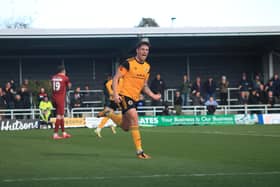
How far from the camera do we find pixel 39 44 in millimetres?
32469

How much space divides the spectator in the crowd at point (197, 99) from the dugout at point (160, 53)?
2.96 m

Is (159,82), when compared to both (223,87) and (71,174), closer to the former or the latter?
(223,87)

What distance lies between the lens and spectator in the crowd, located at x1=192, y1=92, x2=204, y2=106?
Result: 98.3 feet

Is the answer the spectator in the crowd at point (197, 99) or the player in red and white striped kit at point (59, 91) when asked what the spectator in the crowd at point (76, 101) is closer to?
the spectator in the crowd at point (197, 99)

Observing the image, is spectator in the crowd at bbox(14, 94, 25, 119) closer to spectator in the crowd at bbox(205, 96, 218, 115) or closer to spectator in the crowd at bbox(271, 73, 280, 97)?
spectator in the crowd at bbox(205, 96, 218, 115)

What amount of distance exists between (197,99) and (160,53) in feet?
22.2

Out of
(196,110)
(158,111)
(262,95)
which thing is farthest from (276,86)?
(158,111)

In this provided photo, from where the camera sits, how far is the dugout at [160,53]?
99.1ft

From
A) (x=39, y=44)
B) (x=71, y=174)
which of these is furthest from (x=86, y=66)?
(x=71, y=174)

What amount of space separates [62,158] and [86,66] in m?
25.1

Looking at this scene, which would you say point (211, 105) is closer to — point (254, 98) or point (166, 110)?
point (166, 110)

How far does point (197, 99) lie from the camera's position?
30078 mm

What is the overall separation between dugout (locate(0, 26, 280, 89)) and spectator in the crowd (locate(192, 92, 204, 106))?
2.96m

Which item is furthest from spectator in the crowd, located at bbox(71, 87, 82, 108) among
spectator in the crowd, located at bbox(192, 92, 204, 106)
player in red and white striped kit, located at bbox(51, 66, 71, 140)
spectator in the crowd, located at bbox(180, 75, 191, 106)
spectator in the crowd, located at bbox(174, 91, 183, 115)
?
player in red and white striped kit, located at bbox(51, 66, 71, 140)
